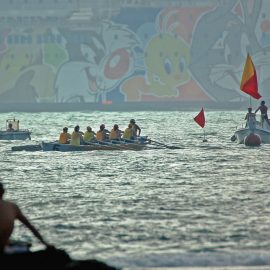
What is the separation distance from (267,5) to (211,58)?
14.7 metres

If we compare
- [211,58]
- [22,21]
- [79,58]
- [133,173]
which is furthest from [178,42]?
[133,173]

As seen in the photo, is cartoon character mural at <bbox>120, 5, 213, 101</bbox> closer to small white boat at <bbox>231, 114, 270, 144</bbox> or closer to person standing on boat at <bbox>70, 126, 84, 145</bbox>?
small white boat at <bbox>231, 114, 270, 144</bbox>

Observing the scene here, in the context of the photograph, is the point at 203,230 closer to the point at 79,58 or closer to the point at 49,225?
the point at 49,225

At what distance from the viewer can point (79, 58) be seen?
6255 inches

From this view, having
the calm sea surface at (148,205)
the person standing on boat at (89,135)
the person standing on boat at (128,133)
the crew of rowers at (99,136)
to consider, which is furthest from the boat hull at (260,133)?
the person standing on boat at (89,135)

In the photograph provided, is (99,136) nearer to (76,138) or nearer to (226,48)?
(76,138)

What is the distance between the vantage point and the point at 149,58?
157 m

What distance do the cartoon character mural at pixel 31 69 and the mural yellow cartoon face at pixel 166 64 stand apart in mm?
14982

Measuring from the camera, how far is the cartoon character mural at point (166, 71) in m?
156

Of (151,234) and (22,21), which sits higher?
(22,21)

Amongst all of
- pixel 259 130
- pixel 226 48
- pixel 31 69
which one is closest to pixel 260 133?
pixel 259 130

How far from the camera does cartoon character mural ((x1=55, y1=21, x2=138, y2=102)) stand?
515ft

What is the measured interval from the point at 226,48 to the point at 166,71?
11.2 meters

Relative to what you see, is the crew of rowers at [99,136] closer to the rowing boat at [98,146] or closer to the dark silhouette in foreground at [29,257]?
the rowing boat at [98,146]
